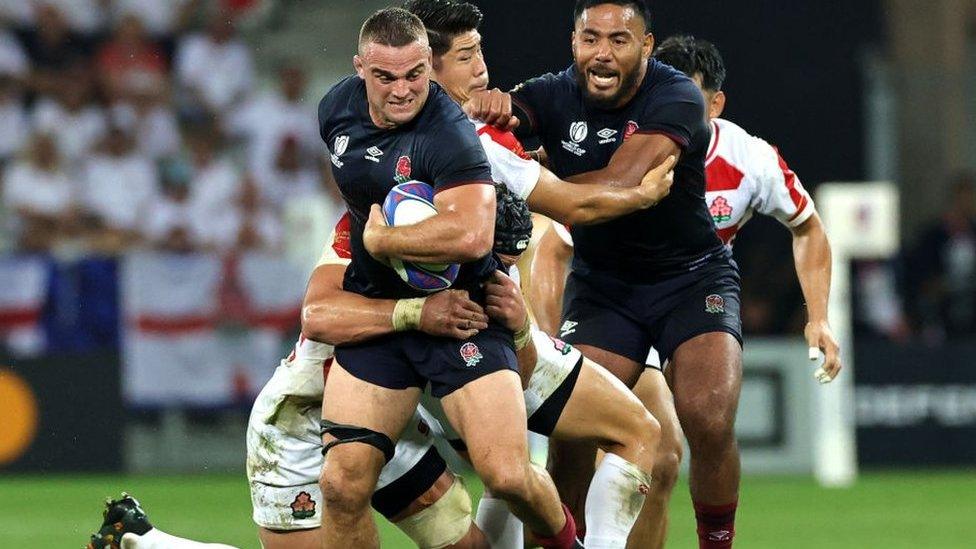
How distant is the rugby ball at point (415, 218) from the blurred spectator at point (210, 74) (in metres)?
9.05

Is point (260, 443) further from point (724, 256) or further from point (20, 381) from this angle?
point (20, 381)

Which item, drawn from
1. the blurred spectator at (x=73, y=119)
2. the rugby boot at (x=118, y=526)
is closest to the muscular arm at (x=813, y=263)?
the rugby boot at (x=118, y=526)

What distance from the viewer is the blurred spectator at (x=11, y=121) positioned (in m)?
15.1

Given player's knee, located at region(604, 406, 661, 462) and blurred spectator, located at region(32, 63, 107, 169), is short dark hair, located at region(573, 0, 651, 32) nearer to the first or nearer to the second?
player's knee, located at region(604, 406, 661, 462)

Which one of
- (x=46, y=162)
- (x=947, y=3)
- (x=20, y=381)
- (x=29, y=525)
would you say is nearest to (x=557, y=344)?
(x=29, y=525)

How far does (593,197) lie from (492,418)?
3.29 feet

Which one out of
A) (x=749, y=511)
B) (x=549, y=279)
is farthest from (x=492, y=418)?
(x=749, y=511)

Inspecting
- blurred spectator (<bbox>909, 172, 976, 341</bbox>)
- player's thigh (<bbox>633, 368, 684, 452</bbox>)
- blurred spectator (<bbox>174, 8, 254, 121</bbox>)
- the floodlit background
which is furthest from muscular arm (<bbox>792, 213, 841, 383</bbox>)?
blurred spectator (<bbox>174, 8, 254, 121</bbox>)

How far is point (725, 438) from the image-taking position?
7.24 meters

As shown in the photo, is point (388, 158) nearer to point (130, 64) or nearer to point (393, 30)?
point (393, 30)

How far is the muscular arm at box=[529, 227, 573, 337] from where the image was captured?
816 cm

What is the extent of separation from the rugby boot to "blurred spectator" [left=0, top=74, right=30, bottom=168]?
27.4 feet

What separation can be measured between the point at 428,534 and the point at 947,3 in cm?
1174

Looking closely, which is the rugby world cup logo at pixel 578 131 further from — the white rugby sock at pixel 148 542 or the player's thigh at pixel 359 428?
the white rugby sock at pixel 148 542
